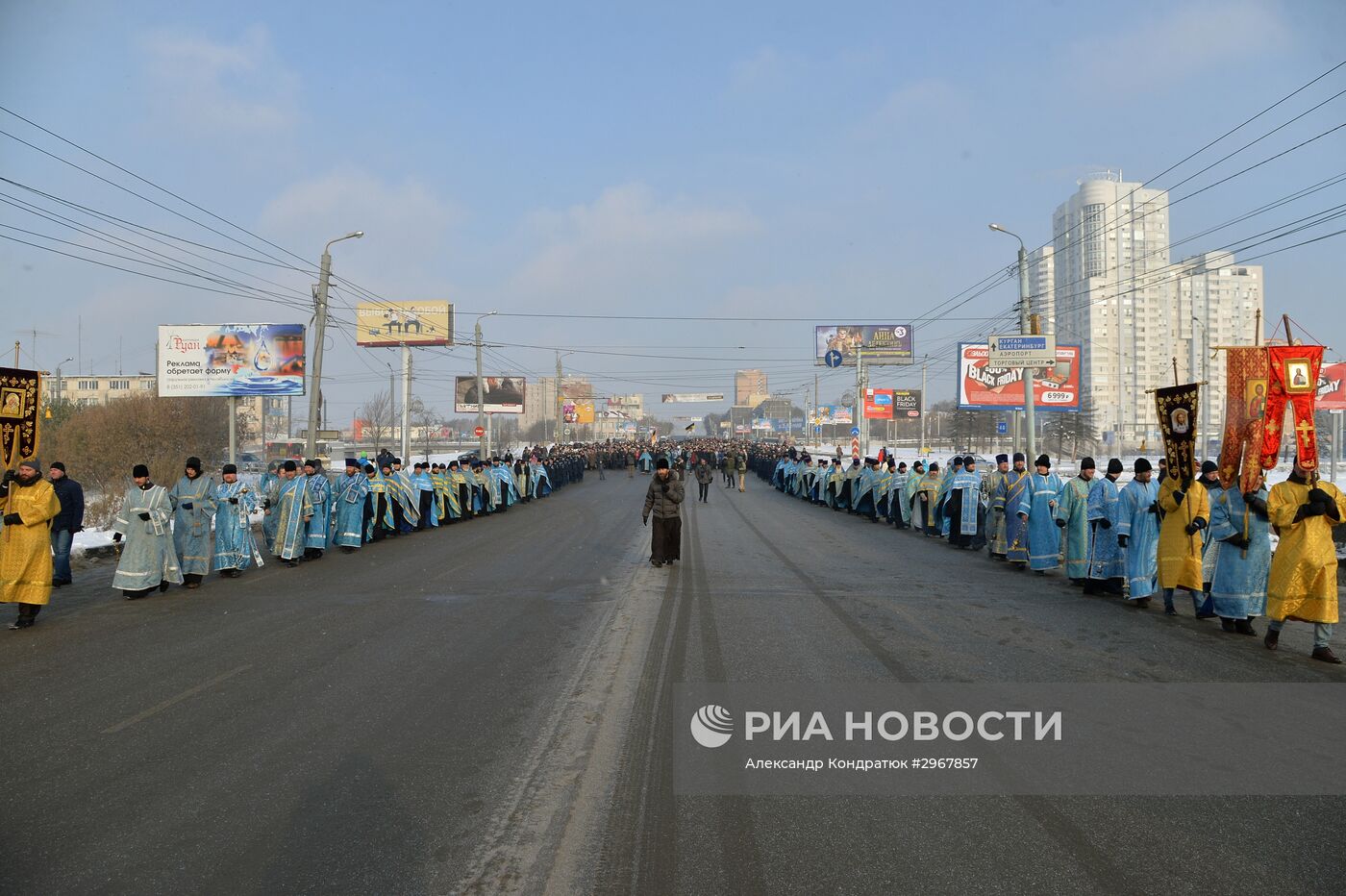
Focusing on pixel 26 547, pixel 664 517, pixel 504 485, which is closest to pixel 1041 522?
pixel 664 517

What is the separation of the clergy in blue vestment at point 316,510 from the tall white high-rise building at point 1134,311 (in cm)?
5983

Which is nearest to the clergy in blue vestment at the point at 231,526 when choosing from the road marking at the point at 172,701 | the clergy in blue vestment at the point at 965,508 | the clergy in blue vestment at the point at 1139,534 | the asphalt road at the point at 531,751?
the asphalt road at the point at 531,751

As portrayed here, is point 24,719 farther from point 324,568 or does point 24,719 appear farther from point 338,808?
point 324,568

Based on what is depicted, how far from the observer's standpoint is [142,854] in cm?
371

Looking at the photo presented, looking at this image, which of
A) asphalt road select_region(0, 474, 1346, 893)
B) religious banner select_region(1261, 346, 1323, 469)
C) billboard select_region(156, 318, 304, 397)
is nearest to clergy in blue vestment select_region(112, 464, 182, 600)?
asphalt road select_region(0, 474, 1346, 893)

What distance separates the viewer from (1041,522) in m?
12.8

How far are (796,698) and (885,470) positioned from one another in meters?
17.8

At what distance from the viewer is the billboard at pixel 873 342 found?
250 ft

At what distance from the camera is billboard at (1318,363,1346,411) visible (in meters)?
37.8

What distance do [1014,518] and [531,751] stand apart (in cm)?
1058

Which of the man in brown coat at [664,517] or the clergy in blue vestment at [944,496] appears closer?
the man in brown coat at [664,517]

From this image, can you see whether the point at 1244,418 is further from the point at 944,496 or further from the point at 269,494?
the point at 269,494

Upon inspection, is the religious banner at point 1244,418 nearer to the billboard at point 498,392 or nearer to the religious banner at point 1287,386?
the religious banner at point 1287,386

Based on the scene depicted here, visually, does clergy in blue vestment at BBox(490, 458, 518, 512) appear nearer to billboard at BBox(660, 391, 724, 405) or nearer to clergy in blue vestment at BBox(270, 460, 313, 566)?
clergy in blue vestment at BBox(270, 460, 313, 566)
